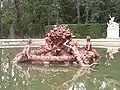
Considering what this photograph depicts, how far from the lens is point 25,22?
33375 mm

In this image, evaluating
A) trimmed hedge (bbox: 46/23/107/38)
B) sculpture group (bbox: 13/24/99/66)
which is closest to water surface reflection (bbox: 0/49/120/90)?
sculpture group (bbox: 13/24/99/66)

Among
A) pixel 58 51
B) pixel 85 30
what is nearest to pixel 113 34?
pixel 85 30

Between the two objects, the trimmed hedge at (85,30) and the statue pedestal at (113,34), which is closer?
the statue pedestal at (113,34)

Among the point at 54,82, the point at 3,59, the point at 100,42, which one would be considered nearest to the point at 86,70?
the point at 54,82

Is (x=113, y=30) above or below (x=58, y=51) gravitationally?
below

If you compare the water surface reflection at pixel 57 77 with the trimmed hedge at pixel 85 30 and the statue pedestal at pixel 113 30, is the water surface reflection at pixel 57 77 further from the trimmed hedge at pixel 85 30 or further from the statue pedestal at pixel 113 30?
the trimmed hedge at pixel 85 30

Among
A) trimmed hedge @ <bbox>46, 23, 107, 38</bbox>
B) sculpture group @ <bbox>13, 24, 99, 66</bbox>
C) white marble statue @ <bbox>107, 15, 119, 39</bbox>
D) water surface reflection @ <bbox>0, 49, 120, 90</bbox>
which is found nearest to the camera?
water surface reflection @ <bbox>0, 49, 120, 90</bbox>

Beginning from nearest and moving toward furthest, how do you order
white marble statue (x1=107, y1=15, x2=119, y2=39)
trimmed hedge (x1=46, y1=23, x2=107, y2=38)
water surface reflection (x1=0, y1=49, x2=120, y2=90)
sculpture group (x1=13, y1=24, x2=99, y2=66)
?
water surface reflection (x1=0, y1=49, x2=120, y2=90) < sculpture group (x1=13, y1=24, x2=99, y2=66) < white marble statue (x1=107, y1=15, x2=119, y2=39) < trimmed hedge (x1=46, y1=23, x2=107, y2=38)

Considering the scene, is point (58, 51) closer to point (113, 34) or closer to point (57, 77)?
point (57, 77)

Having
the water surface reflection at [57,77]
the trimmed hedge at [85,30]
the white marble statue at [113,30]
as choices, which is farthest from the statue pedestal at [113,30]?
the water surface reflection at [57,77]

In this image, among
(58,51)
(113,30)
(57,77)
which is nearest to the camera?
(57,77)

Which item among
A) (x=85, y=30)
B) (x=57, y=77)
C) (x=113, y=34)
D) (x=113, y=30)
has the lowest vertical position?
(x=85, y=30)

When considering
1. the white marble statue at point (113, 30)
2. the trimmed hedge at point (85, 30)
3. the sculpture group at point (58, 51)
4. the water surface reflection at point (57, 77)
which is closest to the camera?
the water surface reflection at point (57, 77)

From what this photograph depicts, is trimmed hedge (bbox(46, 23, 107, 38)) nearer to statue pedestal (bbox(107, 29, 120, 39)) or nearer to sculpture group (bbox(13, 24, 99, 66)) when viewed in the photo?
statue pedestal (bbox(107, 29, 120, 39))
